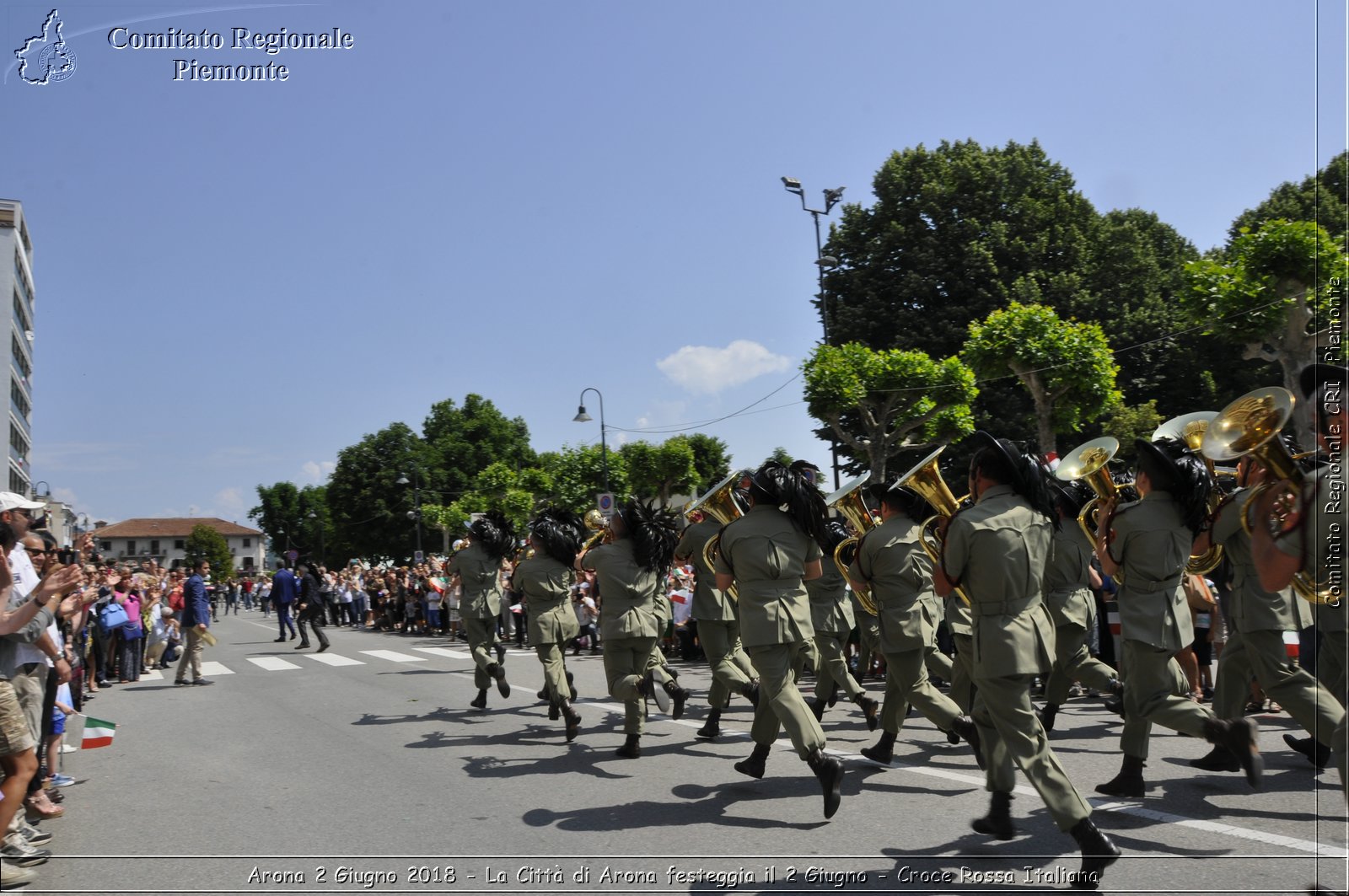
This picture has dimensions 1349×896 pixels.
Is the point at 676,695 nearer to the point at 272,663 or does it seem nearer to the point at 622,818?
the point at 622,818

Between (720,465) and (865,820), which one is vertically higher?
(720,465)

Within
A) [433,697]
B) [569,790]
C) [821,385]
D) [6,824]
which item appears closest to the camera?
[6,824]

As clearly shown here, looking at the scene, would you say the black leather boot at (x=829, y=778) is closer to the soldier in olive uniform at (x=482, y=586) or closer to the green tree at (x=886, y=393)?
the soldier in olive uniform at (x=482, y=586)

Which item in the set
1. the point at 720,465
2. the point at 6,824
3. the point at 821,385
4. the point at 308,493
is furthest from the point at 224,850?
the point at 308,493

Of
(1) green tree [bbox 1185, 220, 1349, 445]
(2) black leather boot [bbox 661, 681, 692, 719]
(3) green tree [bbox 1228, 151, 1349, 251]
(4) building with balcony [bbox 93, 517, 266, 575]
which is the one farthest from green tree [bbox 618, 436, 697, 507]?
(4) building with balcony [bbox 93, 517, 266, 575]

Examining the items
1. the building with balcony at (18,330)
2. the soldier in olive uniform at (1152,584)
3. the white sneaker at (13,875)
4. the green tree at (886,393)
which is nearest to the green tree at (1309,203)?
the green tree at (886,393)

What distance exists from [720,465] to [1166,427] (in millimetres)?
61274

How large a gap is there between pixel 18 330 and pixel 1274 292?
6399cm

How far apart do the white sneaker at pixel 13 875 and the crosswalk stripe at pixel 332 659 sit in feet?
39.7

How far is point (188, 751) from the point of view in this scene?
8969 millimetres

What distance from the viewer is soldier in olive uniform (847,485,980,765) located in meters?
6.46

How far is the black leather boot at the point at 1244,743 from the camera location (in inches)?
196

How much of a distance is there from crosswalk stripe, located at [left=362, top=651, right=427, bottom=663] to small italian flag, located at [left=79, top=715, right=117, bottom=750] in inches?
400

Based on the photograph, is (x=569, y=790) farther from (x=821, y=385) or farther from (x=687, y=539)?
(x=821, y=385)
